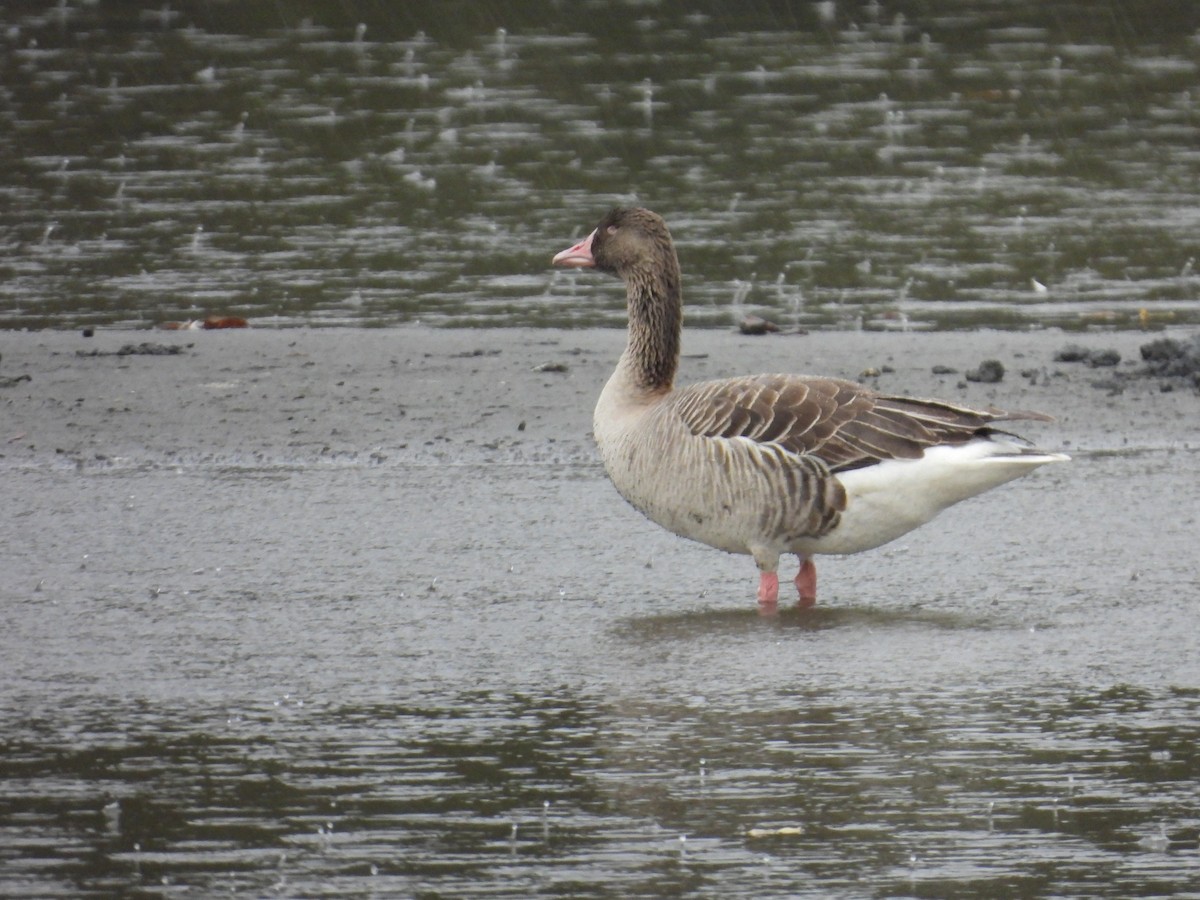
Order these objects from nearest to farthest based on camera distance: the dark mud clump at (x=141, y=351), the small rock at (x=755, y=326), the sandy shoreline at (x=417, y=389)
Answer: the sandy shoreline at (x=417, y=389), the dark mud clump at (x=141, y=351), the small rock at (x=755, y=326)

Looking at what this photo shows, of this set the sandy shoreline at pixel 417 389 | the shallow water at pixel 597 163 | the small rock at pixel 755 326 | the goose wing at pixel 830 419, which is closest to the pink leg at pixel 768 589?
the goose wing at pixel 830 419

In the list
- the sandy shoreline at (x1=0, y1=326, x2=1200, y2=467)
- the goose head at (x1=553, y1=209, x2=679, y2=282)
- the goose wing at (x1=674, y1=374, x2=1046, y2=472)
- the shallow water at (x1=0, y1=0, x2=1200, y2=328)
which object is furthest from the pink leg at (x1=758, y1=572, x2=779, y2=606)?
the shallow water at (x1=0, y1=0, x2=1200, y2=328)

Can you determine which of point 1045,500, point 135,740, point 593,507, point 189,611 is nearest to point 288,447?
point 593,507

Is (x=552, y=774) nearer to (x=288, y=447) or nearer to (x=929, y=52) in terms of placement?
(x=288, y=447)

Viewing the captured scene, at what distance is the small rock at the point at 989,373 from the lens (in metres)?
10.6

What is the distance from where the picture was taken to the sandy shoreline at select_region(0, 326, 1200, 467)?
9.90 m

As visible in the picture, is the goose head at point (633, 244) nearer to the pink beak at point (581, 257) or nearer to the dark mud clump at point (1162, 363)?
the pink beak at point (581, 257)

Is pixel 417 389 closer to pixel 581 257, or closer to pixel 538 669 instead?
pixel 581 257

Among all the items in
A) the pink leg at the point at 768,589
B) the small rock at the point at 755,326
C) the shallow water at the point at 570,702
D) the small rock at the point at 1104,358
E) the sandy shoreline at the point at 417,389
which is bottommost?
the shallow water at the point at 570,702

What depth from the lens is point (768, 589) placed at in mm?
7223

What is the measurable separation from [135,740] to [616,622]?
1.88m

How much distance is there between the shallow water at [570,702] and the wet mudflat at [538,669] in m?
0.02

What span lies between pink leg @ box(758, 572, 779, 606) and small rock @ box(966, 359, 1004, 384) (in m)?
3.76

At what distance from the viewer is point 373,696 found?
6.11m
